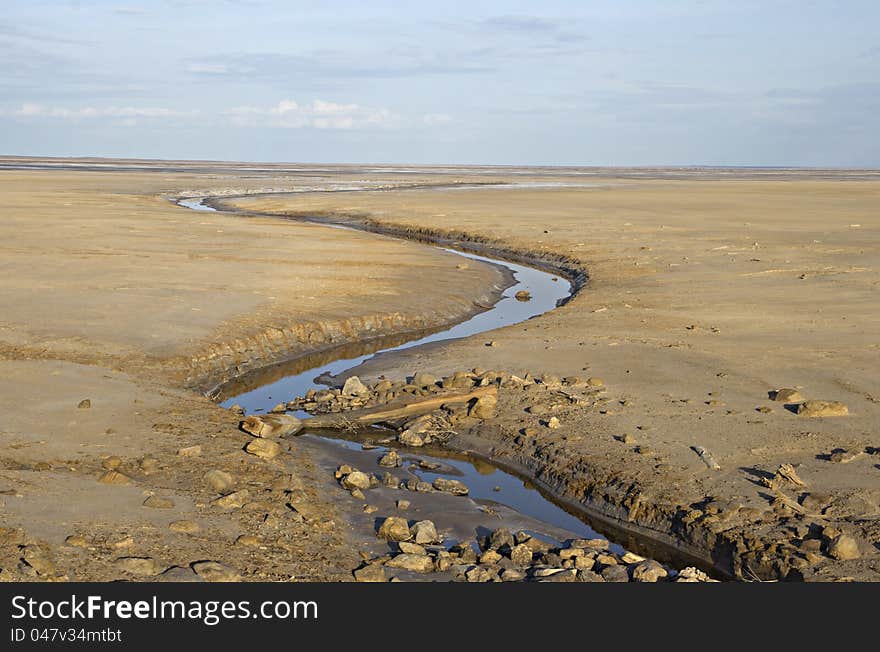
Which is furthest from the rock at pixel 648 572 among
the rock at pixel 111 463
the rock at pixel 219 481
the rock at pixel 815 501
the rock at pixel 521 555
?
the rock at pixel 111 463

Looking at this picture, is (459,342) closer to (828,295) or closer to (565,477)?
(565,477)

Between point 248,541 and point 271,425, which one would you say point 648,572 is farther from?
point 271,425

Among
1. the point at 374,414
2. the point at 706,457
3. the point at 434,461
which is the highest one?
the point at 706,457

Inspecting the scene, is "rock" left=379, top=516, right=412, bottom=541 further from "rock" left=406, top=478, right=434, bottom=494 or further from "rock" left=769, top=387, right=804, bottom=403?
"rock" left=769, top=387, right=804, bottom=403

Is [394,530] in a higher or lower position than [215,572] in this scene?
lower

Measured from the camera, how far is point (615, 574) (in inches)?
270

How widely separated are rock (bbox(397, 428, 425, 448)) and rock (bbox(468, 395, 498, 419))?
78 cm

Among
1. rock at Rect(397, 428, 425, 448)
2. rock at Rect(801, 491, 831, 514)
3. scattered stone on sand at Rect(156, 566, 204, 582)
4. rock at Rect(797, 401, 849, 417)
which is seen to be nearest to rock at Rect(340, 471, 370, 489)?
rock at Rect(397, 428, 425, 448)

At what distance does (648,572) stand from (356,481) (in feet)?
10.0

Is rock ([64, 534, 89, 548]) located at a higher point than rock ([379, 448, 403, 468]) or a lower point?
higher

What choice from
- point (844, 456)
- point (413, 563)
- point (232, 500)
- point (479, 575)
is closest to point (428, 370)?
point (232, 500)

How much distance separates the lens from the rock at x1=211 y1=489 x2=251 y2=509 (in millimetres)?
7766

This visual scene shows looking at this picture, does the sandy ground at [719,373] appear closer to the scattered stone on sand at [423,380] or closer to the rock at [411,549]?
the scattered stone on sand at [423,380]

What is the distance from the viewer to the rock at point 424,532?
24.5ft
